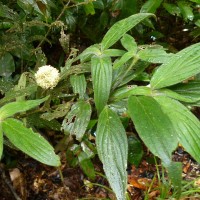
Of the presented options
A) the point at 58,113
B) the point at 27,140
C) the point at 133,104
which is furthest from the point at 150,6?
the point at 27,140

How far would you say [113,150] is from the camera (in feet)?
2.54

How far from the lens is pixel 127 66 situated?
3.21 feet

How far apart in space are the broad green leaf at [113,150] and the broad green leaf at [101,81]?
0.11ft

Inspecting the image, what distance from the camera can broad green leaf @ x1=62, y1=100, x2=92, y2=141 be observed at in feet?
3.01

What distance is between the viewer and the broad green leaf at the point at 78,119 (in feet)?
3.01

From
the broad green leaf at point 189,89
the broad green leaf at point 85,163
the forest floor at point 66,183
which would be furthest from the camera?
the forest floor at point 66,183

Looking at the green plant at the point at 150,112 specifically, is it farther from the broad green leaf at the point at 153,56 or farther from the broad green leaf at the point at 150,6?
the broad green leaf at the point at 150,6

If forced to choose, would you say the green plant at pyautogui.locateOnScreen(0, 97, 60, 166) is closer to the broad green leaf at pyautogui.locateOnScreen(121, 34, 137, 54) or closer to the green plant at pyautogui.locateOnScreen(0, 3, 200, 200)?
the green plant at pyautogui.locateOnScreen(0, 3, 200, 200)

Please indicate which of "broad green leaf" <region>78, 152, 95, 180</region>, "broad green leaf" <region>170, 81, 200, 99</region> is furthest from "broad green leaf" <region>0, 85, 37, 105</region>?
"broad green leaf" <region>78, 152, 95, 180</region>

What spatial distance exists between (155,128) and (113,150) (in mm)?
110

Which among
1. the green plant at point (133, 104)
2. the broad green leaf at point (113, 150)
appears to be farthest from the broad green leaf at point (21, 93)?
the broad green leaf at point (113, 150)

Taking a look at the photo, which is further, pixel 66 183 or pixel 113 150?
pixel 66 183

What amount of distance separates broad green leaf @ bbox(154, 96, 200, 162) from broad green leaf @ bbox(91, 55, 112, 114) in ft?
0.44

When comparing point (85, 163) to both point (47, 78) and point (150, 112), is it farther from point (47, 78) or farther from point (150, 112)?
point (150, 112)
